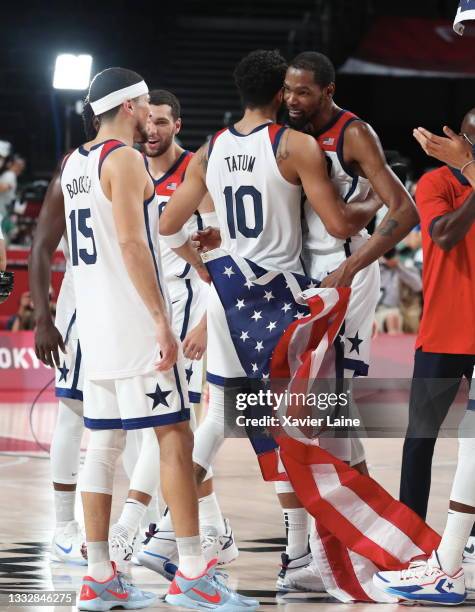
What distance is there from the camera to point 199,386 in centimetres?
591

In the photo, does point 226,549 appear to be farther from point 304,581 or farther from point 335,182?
point 335,182

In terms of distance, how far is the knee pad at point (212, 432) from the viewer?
5.21 m

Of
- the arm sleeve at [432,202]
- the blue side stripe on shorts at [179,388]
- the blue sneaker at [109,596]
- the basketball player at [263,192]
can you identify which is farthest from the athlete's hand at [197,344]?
the blue sneaker at [109,596]

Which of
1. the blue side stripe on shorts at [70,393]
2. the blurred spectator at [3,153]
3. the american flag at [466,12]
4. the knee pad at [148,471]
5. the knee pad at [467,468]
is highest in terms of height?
the american flag at [466,12]

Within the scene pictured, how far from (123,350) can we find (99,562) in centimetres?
77

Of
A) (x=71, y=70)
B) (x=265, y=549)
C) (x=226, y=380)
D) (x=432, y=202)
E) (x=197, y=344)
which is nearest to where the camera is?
(x=226, y=380)

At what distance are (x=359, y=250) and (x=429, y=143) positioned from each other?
1.61 feet

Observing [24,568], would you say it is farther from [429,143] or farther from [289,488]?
[429,143]

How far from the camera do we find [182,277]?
607 centimetres

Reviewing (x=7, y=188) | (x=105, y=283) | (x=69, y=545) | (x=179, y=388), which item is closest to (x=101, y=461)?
(x=179, y=388)

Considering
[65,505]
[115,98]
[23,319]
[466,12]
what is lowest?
[23,319]

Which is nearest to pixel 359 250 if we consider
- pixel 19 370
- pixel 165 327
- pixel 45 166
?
pixel 165 327

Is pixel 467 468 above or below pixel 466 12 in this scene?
below

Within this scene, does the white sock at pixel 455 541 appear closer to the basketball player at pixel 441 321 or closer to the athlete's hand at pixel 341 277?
the basketball player at pixel 441 321
